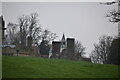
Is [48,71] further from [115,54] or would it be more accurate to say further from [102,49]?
[102,49]

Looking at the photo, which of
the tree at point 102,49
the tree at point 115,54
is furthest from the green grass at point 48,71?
the tree at point 102,49

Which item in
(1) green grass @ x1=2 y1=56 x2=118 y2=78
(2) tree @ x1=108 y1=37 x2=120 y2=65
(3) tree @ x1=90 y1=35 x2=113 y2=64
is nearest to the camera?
(1) green grass @ x1=2 y1=56 x2=118 y2=78

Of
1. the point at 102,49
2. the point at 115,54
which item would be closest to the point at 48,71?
the point at 115,54

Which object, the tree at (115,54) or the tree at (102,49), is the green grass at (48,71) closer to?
the tree at (115,54)

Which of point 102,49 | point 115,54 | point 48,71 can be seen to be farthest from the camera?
point 102,49

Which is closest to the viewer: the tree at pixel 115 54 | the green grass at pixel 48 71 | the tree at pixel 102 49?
the green grass at pixel 48 71

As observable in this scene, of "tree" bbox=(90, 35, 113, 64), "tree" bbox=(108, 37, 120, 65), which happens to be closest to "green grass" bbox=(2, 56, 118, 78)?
"tree" bbox=(108, 37, 120, 65)

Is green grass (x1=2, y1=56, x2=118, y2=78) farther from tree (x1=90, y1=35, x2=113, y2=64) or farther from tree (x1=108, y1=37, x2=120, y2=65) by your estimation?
tree (x1=90, y1=35, x2=113, y2=64)

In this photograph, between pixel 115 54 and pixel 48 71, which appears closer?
pixel 48 71

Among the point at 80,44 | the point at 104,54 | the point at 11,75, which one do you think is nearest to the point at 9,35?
the point at 80,44

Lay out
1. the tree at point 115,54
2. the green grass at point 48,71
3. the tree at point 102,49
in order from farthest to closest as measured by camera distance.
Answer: the tree at point 102,49
the tree at point 115,54
the green grass at point 48,71

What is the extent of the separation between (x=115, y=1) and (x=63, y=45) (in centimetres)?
7399

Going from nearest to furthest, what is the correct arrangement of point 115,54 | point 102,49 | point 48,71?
point 48,71 → point 115,54 → point 102,49

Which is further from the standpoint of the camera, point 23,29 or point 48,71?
point 23,29
